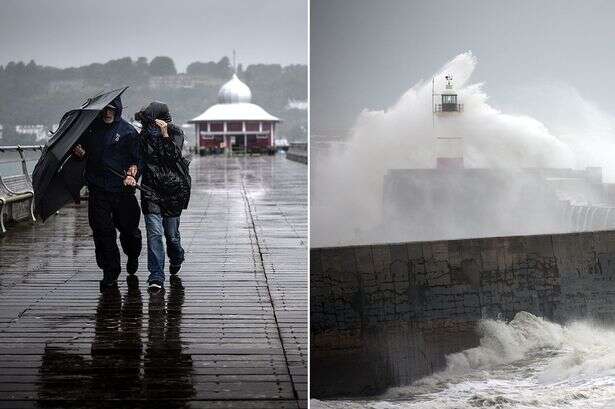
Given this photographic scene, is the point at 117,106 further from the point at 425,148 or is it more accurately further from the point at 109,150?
the point at 425,148

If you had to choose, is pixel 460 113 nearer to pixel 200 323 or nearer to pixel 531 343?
pixel 531 343

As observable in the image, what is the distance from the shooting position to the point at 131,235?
6766 mm

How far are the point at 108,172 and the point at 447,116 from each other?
253cm

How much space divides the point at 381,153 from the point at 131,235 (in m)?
Answer: 1.91

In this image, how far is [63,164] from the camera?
6.58 meters

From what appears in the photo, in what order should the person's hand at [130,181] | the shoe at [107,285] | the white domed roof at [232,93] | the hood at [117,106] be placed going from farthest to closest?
the white domed roof at [232,93] → the shoe at [107,285] → the hood at [117,106] → the person's hand at [130,181]

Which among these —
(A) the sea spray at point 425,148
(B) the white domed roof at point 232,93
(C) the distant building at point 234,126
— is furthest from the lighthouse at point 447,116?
(B) the white domed roof at point 232,93

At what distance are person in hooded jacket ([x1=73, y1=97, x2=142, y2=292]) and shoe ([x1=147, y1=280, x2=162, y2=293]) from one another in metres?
0.32

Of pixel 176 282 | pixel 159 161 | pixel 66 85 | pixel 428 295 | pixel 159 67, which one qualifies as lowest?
pixel 428 295

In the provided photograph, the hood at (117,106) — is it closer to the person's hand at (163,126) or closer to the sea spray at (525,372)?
the person's hand at (163,126)

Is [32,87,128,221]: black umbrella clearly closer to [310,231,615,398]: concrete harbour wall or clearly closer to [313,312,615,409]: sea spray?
[310,231,615,398]: concrete harbour wall

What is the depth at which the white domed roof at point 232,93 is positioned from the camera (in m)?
88.2

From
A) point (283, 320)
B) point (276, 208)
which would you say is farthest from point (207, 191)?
point (283, 320)

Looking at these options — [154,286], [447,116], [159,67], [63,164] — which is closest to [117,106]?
[63,164]
